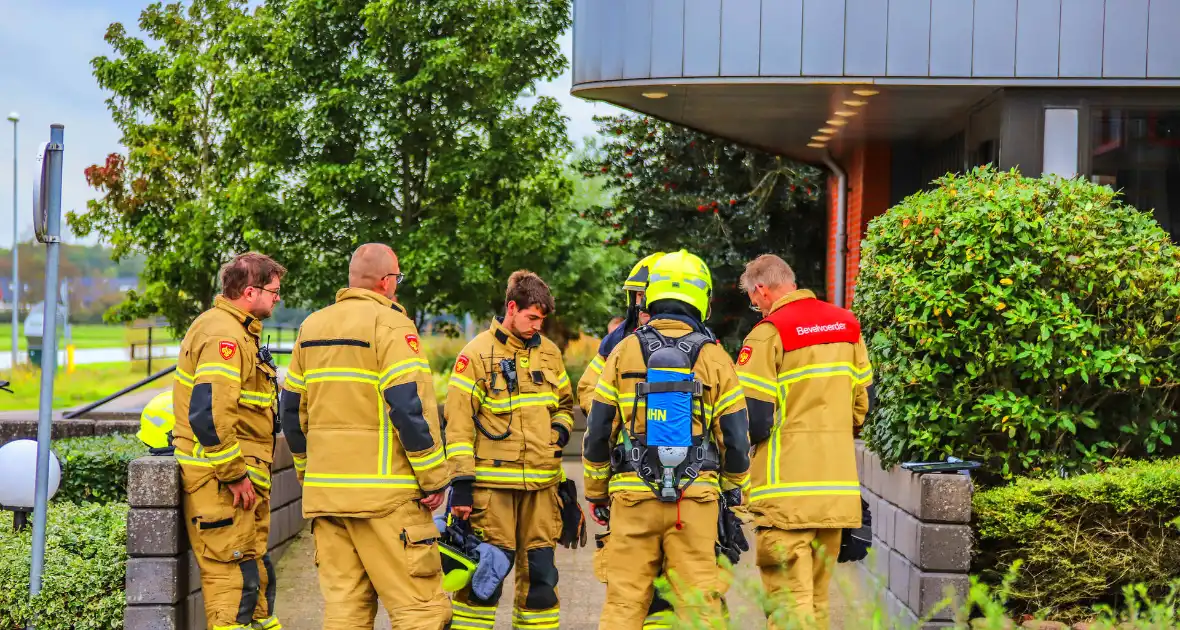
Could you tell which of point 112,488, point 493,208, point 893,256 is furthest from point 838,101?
point 493,208

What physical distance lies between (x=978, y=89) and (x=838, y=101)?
3.46 ft

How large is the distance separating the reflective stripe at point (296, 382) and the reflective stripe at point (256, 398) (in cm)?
55

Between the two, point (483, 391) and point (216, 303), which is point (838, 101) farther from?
point (216, 303)

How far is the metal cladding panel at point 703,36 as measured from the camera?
7828 mm

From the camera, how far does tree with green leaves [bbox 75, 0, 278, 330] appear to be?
17.7 m

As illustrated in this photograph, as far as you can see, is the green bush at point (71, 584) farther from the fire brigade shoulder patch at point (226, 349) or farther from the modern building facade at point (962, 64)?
the modern building facade at point (962, 64)

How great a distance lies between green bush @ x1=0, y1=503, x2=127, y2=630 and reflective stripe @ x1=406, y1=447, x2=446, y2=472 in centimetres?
187

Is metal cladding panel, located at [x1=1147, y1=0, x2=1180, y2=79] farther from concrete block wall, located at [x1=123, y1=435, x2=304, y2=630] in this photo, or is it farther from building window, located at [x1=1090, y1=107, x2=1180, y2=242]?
concrete block wall, located at [x1=123, y1=435, x2=304, y2=630]

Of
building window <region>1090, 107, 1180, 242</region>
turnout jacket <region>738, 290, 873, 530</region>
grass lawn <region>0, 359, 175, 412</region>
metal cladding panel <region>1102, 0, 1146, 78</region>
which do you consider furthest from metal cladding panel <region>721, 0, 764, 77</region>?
grass lawn <region>0, 359, 175, 412</region>

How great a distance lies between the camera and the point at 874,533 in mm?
6695

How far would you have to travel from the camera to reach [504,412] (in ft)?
18.4

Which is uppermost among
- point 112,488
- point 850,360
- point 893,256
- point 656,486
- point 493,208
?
point 493,208

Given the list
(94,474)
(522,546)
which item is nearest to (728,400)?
(522,546)

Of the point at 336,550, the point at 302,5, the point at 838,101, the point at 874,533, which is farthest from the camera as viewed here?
the point at 302,5
